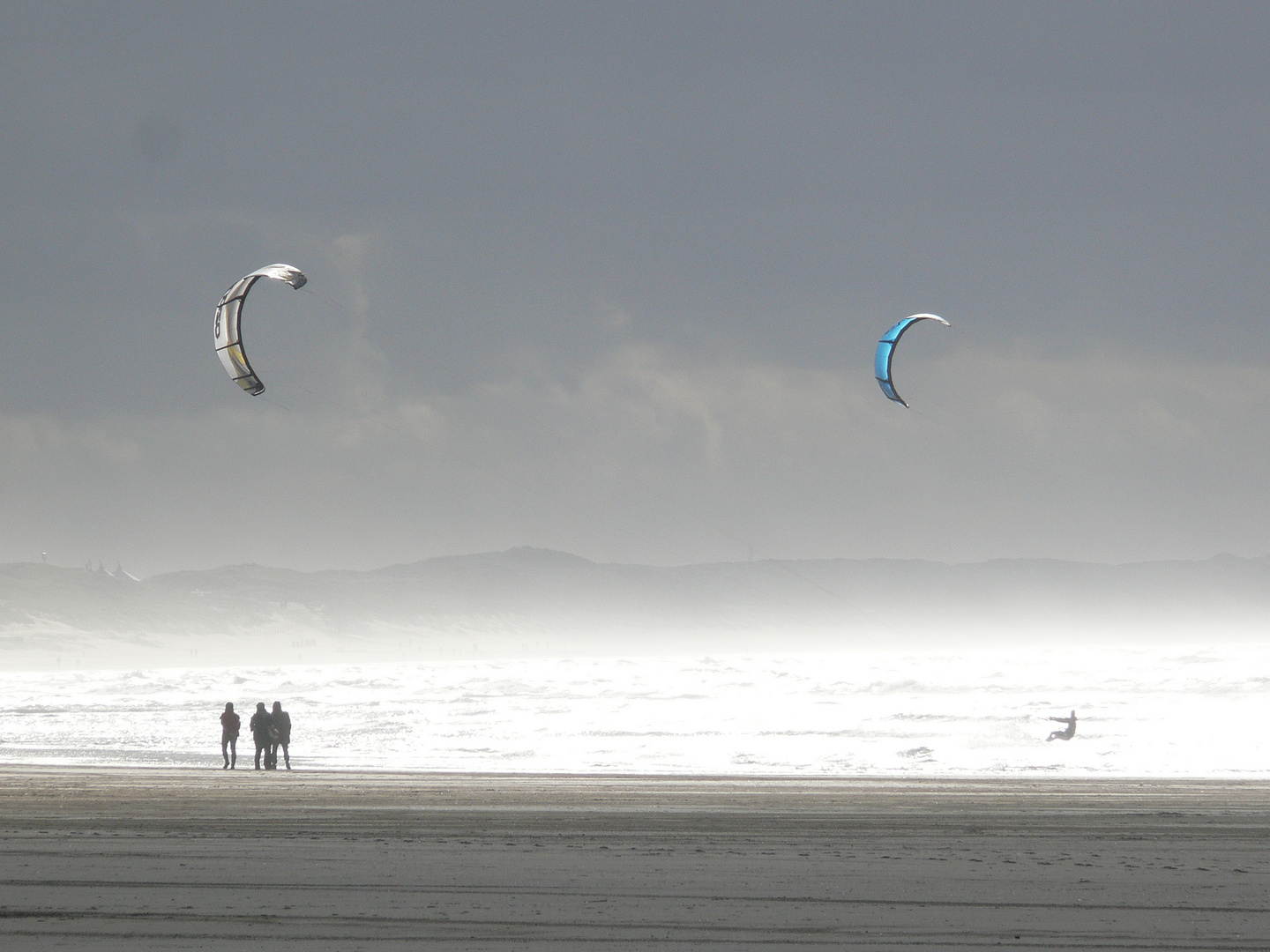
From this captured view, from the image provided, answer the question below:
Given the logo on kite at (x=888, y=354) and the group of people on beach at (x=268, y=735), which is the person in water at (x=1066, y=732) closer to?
the logo on kite at (x=888, y=354)

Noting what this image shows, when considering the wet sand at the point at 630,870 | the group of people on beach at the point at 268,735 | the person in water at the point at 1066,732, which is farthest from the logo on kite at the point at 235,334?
the person in water at the point at 1066,732

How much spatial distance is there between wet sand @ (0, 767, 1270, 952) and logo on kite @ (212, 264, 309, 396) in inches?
349

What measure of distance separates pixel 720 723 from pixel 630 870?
78.2ft

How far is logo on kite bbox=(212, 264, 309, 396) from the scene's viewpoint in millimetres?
22594

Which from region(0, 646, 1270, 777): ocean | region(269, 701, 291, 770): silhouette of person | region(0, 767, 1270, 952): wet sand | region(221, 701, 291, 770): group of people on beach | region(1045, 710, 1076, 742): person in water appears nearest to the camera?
region(0, 767, 1270, 952): wet sand

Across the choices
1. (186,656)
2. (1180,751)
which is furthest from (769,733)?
(186,656)

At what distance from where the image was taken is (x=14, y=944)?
263 inches

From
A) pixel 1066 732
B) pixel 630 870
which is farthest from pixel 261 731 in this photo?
pixel 1066 732

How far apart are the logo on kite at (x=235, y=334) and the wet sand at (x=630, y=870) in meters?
8.86

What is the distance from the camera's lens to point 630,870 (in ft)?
30.8

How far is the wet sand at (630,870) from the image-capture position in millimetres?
7164

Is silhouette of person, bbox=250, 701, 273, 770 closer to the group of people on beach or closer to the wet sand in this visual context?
the group of people on beach

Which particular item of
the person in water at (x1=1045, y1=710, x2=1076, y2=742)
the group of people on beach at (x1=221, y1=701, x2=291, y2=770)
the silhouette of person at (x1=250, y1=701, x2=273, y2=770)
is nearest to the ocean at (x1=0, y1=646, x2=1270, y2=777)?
the person in water at (x1=1045, y1=710, x2=1076, y2=742)

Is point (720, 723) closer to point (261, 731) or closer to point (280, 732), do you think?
point (280, 732)
